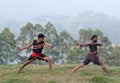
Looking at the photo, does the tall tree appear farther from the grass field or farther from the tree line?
the grass field

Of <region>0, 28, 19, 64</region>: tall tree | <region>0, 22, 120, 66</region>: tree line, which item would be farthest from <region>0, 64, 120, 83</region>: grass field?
<region>0, 22, 120, 66</region>: tree line

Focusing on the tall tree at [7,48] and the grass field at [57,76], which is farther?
the tall tree at [7,48]

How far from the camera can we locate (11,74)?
15.6 m

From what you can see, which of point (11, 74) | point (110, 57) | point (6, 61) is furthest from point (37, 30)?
point (11, 74)

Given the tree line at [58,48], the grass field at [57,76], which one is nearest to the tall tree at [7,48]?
the tree line at [58,48]

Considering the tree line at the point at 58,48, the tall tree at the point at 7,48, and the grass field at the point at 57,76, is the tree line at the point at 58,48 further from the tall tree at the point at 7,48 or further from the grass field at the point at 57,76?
the grass field at the point at 57,76

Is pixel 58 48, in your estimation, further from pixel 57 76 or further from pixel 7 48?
pixel 57 76

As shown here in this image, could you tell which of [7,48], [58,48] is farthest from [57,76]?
[58,48]

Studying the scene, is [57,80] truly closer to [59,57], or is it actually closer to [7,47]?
[7,47]

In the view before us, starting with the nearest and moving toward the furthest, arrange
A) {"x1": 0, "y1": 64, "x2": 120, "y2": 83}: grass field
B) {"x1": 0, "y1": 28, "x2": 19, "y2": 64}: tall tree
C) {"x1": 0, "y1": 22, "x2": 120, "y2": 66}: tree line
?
{"x1": 0, "y1": 64, "x2": 120, "y2": 83}: grass field < {"x1": 0, "y1": 28, "x2": 19, "y2": 64}: tall tree < {"x1": 0, "y1": 22, "x2": 120, "y2": 66}: tree line

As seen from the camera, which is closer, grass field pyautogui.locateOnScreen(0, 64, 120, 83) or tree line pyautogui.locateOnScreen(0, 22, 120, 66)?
grass field pyautogui.locateOnScreen(0, 64, 120, 83)

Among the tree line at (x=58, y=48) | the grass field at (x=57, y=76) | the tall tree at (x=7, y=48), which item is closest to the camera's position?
the grass field at (x=57, y=76)

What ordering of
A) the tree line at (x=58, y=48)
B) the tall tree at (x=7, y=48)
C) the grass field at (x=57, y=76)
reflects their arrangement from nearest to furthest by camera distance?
the grass field at (x=57, y=76)
the tall tree at (x=7, y=48)
the tree line at (x=58, y=48)

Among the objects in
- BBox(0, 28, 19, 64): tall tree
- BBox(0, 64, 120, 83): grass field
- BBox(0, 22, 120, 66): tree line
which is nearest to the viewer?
BBox(0, 64, 120, 83): grass field
